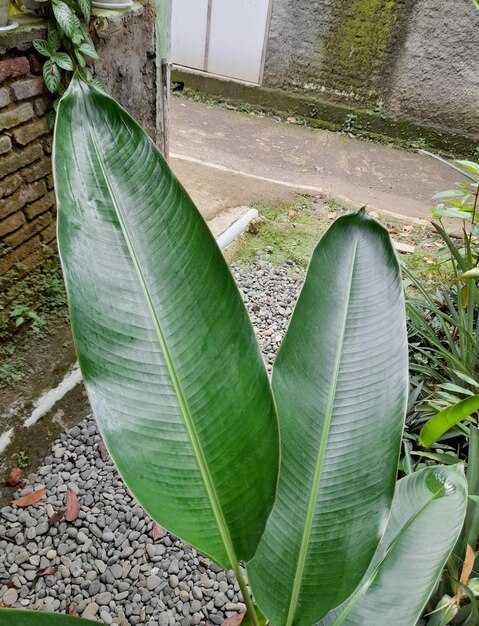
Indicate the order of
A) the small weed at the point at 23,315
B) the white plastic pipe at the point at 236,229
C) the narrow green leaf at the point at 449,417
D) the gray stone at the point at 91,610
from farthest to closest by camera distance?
the white plastic pipe at the point at 236,229 < the small weed at the point at 23,315 < the gray stone at the point at 91,610 < the narrow green leaf at the point at 449,417

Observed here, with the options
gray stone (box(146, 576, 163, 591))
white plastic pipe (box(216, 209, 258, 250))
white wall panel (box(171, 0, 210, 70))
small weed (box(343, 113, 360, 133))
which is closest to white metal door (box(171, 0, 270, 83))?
white wall panel (box(171, 0, 210, 70))

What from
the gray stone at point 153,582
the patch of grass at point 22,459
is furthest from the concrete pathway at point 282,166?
the gray stone at point 153,582

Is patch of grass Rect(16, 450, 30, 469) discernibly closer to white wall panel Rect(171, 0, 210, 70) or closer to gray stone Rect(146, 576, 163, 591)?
gray stone Rect(146, 576, 163, 591)

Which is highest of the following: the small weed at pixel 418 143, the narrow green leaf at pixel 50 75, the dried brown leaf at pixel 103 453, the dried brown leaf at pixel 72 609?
the narrow green leaf at pixel 50 75

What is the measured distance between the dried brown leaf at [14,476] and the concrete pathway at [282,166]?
5.44ft

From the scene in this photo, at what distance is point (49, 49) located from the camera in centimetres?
153

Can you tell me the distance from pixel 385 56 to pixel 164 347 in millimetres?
4309

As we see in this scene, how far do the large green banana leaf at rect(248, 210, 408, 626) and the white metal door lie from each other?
4336mm

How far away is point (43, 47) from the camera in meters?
1.51

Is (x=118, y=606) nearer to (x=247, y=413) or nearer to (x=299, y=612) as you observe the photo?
(x=299, y=612)

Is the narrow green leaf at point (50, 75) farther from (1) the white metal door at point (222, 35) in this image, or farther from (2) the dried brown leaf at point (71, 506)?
(1) the white metal door at point (222, 35)

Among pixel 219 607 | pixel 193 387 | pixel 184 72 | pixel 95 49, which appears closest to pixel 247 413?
pixel 193 387

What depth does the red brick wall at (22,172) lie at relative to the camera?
1504mm

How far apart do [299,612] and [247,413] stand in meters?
0.27
